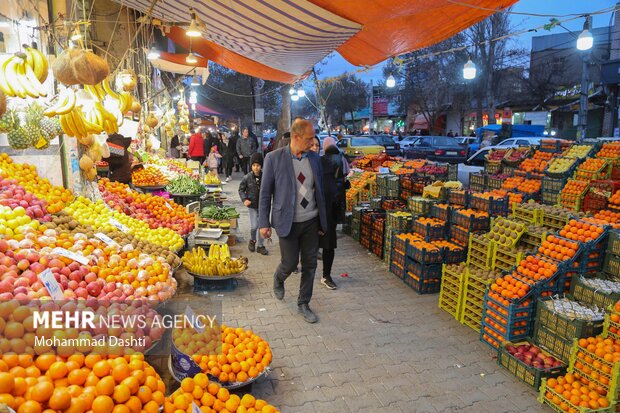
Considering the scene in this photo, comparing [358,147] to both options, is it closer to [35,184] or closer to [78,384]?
[35,184]

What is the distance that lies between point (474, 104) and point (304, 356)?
39764 millimetres

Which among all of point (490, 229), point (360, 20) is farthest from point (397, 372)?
point (360, 20)

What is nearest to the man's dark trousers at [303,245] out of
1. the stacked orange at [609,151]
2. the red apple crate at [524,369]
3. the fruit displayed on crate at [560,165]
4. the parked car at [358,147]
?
the red apple crate at [524,369]

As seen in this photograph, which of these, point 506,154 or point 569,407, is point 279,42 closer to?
point 569,407

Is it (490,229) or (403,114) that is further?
(403,114)

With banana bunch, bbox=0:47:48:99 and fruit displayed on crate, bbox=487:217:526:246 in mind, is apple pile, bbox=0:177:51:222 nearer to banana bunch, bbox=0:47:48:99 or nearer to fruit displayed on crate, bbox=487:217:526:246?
banana bunch, bbox=0:47:48:99

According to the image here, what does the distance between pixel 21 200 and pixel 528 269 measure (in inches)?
225

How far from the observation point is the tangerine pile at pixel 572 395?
10.8 feet

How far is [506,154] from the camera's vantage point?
41.1ft

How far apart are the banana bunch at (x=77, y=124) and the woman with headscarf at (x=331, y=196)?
113 inches

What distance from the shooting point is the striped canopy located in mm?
4238

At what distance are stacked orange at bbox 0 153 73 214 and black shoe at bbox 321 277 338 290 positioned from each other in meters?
3.63

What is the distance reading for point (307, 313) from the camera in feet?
16.4

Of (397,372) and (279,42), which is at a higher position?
(279,42)
